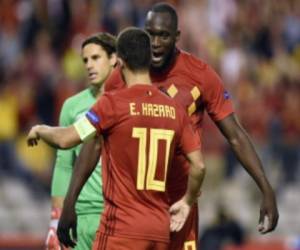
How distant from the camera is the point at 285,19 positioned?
22203 mm

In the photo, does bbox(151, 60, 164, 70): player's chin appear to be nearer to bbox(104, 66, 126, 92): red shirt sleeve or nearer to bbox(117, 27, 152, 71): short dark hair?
bbox(104, 66, 126, 92): red shirt sleeve

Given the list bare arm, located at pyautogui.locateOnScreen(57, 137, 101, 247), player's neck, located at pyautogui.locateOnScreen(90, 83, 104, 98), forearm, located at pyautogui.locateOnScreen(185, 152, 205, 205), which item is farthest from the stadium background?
bare arm, located at pyautogui.locateOnScreen(57, 137, 101, 247)

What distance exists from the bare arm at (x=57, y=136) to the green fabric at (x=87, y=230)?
1.64 metres

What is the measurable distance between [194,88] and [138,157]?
1.26m

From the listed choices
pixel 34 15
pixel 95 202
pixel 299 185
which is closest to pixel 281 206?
pixel 299 185

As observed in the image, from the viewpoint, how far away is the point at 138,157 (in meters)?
8.53

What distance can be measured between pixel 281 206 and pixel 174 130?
10.7 meters

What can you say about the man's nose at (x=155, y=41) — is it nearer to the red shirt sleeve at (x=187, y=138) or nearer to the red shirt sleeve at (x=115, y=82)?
the red shirt sleeve at (x=115, y=82)

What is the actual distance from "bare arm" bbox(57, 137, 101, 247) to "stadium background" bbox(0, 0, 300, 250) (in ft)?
25.7

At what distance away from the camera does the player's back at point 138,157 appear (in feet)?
27.9

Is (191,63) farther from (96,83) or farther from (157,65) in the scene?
(96,83)

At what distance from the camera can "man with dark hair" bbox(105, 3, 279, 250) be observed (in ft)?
31.2

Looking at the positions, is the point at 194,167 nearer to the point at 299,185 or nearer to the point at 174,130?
the point at 174,130

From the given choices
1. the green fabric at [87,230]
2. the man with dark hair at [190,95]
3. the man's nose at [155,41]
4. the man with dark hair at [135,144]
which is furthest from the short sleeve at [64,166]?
the man with dark hair at [135,144]
